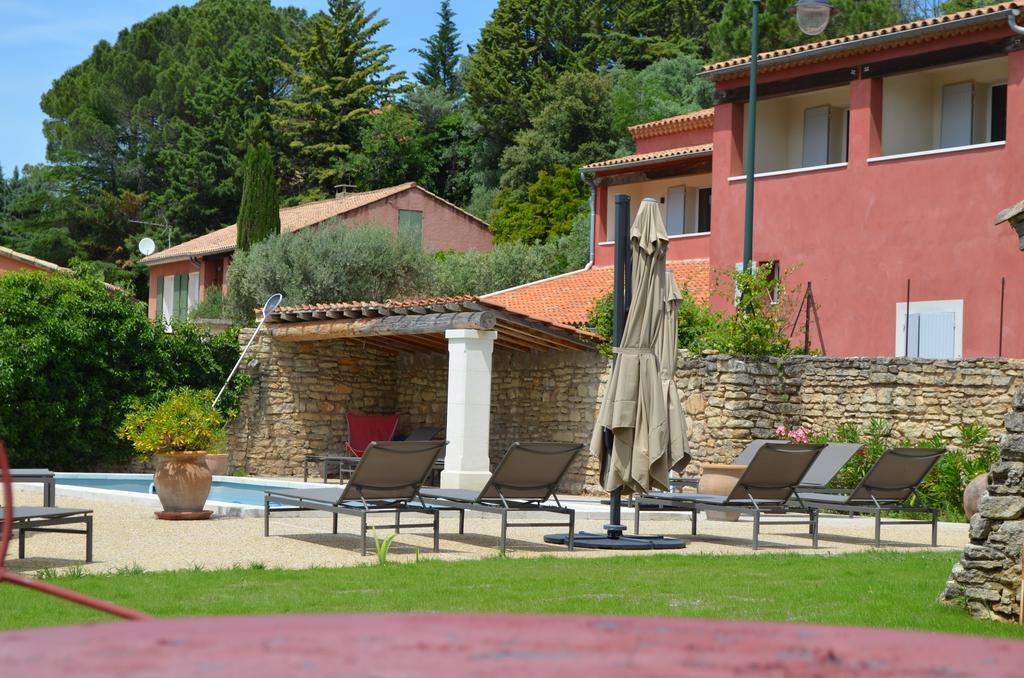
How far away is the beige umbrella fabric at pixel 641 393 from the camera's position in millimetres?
10062

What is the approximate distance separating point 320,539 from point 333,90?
38.4 m

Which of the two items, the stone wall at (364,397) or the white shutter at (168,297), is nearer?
the stone wall at (364,397)

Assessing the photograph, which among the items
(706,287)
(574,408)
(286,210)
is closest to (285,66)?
(286,210)

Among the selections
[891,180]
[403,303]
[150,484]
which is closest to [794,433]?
[891,180]

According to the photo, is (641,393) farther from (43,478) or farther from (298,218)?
(298,218)

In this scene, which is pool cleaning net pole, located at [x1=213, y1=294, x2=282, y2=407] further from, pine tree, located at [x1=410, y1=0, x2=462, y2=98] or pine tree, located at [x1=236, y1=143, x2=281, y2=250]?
pine tree, located at [x1=410, y1=0, x2=462, y2=98]

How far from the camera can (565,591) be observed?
701 centimetres

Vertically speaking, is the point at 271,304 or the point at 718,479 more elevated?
the point at 271,304

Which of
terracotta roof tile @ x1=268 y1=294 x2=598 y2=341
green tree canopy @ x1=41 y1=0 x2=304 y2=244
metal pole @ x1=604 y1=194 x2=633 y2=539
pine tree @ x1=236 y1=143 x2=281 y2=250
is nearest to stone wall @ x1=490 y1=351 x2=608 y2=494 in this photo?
terracotta roof tile @ x1=268 y1=294 x2=598 y2=341

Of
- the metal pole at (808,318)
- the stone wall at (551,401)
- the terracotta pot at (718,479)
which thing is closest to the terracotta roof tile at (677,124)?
the metal pole at (808,318)

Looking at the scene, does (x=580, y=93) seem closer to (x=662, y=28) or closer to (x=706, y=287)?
(x=662, y=28)

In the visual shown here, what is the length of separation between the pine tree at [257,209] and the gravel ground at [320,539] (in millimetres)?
20756

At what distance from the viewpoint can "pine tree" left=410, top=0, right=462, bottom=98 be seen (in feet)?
189

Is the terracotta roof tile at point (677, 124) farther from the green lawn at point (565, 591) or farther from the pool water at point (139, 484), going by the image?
the green lawn at point (565, 591)
